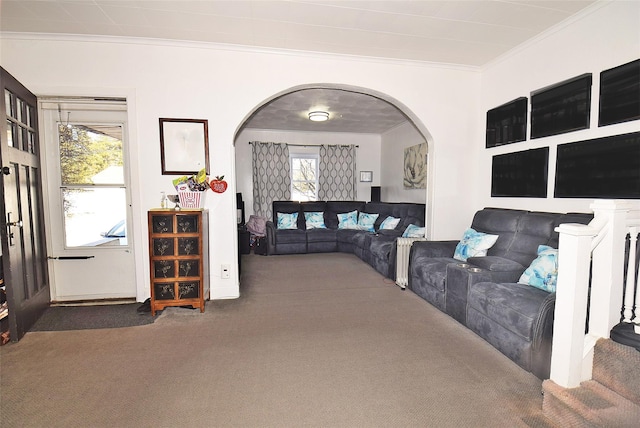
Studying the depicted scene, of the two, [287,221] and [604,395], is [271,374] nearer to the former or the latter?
[604,395]

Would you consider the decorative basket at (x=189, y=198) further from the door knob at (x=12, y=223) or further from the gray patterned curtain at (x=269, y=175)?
the gray patterned curtain at (x=269, y=175)

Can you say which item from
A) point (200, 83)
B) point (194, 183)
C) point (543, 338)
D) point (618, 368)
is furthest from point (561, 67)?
point (194, 183)

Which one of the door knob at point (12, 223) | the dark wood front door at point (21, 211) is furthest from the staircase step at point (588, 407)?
the door knob at point (12, 223)

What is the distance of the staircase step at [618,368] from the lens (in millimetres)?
1485

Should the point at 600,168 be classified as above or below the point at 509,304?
above

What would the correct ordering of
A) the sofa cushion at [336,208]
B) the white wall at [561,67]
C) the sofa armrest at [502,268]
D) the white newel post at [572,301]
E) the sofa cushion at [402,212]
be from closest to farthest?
the white newel post at [572,301]
the white wall at [561,67]
the sofa armrest at [502,268]
the sofa cushion at [402,212]
the sofa cushion at [336,208]

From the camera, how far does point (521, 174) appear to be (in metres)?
3.17

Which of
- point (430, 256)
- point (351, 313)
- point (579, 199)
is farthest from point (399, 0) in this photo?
point (351, 313)

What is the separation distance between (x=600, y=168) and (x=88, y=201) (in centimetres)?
488

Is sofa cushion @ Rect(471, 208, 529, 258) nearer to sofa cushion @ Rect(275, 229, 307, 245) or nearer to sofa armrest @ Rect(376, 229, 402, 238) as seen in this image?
sofa armrest @ Rect(376, 229, 402, 238)

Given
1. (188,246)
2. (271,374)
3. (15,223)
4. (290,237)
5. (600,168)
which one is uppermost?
(600,168)

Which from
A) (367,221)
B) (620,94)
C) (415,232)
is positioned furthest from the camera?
(367,221)

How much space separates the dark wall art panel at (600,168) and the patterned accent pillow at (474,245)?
2.38ft

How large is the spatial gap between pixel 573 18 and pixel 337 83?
2188 millimetres
